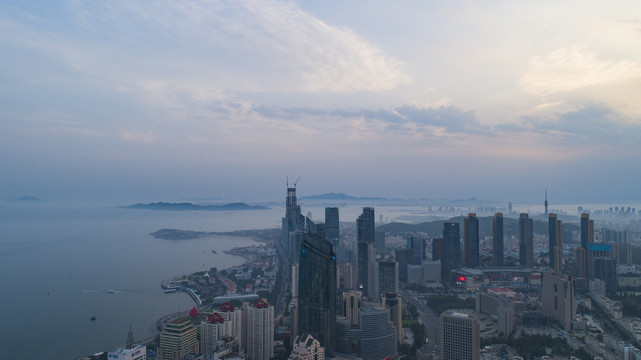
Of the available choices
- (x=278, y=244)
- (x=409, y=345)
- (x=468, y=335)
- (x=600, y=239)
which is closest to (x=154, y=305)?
(x=409, y=345)

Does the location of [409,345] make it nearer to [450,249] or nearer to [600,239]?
[450,249]

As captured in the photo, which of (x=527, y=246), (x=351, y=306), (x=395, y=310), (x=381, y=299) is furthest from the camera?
(x=527, y=246)

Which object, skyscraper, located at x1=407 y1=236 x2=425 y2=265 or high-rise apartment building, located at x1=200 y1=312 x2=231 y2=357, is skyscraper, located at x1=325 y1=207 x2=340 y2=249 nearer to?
skyscraper, located at x1=407 y1=236 x2=425 y2=265

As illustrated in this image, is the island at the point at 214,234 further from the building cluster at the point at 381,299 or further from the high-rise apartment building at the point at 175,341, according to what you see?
the high-rise apartment building at the point at 175,341

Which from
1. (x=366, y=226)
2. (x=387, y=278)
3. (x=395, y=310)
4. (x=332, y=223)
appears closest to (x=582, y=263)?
(x=387, y=278)

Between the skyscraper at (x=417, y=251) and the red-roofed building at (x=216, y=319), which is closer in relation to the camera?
the red-roofed building at (x=216, y=319)

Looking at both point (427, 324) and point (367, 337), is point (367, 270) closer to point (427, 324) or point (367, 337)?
point (427, 324)

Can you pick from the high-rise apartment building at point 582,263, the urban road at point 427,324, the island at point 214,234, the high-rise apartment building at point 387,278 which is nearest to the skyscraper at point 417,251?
the urban road at point 427,324
